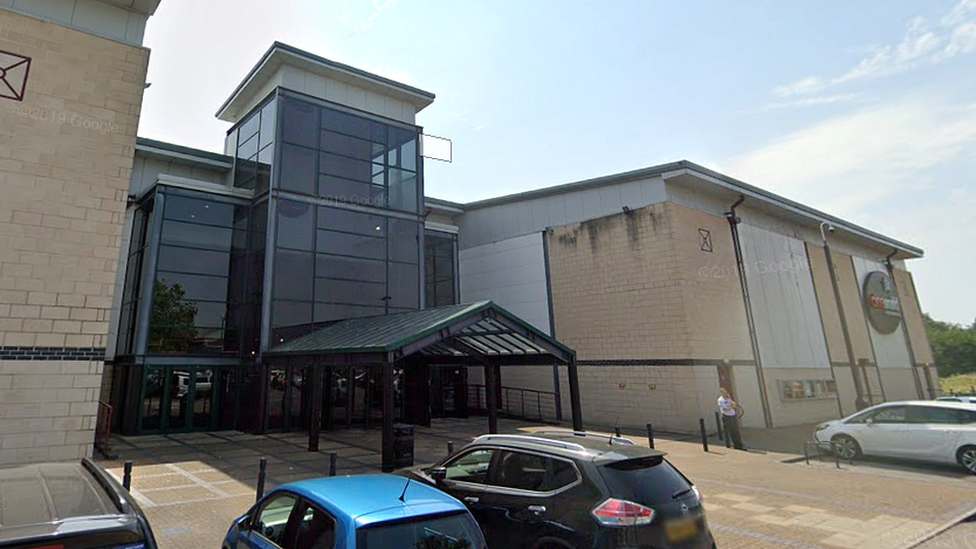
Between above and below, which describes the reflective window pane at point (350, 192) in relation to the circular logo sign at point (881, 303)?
above

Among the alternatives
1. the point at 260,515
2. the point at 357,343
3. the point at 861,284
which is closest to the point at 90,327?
the point at 357,343

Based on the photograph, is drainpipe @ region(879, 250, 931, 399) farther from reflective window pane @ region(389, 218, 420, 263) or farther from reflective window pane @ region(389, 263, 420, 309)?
reflective window pane @ region(389, 218, 420, 263)

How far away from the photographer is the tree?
16.1 meters

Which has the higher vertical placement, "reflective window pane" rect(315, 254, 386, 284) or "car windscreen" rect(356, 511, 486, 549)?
"reflective window pane" rect(315, 254, 386, 284)

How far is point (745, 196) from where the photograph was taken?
21.8 meters

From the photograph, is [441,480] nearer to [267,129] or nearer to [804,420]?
[267,129]

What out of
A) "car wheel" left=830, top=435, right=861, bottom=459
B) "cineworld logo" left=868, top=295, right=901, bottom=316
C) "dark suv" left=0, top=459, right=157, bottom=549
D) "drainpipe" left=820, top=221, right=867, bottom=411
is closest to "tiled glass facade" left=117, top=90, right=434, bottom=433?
"dark suv" left=0, top=459, right=157, bottom=549

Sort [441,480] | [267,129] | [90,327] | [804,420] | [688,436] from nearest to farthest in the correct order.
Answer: [441,480] < [90,327] < [688,436] < [267,129] < [804,420]

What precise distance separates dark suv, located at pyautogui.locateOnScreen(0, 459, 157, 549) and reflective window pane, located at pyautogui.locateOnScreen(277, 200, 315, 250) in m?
14.3

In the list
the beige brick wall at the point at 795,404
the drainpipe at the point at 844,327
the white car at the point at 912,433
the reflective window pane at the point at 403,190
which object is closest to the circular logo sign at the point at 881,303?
the drainpipe at the point at 844,327

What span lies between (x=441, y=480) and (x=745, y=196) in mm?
20748

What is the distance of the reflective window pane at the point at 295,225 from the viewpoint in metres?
17.2

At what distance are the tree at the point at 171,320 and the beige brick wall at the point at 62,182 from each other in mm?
6673

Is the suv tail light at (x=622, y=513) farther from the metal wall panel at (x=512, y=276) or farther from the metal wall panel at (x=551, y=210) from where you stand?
the metal wall panel at (x=512, y=276)
